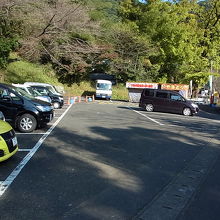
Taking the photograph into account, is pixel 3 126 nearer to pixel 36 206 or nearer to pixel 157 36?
pixel 36 206

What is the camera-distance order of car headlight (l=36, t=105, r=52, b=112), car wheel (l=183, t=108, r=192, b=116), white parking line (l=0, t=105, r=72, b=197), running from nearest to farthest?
white parking line (l=0, t=105, r=72, b=197) → car headlight (l=36, t=105, r=52, b=112) → car wheel (l=183, t=108, r=192, b=116)

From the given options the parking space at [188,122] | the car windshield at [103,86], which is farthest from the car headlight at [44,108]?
the car windshield at [103,86]

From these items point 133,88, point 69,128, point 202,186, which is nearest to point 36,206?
point 202,186

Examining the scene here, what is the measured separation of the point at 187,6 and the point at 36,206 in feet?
130

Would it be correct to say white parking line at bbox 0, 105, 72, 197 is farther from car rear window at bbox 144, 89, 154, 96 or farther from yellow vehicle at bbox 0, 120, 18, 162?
car rear window at bbox 144, 89, 154, 96

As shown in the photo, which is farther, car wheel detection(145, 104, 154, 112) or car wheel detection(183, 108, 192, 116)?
car wheel detection(145, 104, 154, 112)

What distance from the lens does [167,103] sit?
1917 centimetres

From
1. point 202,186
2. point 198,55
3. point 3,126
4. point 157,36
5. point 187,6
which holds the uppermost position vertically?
point 187,6

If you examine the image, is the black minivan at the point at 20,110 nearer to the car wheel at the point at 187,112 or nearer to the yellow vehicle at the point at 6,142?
the yellow vehicle at the point at 6,142

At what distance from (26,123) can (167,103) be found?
40.7 ft

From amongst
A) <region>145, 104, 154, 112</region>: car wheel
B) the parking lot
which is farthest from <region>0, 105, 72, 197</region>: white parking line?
<region>145, 104, 154, 112</region>: car wheel

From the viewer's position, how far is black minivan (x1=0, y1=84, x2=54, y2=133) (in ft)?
29.5

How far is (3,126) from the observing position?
566 cm

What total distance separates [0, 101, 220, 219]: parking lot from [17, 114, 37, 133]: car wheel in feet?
0.97
